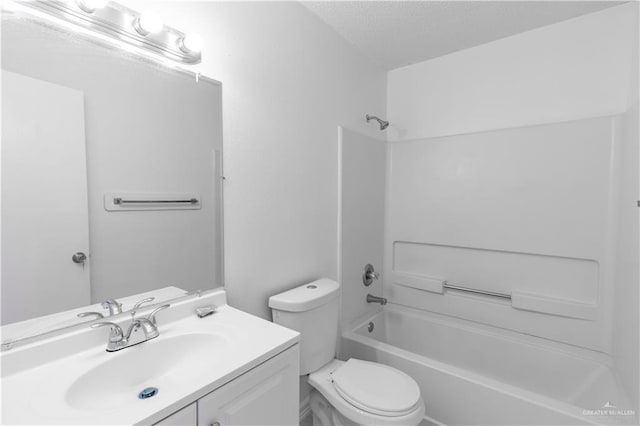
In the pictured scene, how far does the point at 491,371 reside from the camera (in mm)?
1943

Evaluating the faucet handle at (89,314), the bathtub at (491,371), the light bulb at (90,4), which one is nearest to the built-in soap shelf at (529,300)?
the bathtub at (491,371)

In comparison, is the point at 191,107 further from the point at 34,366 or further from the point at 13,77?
the point at 34,366

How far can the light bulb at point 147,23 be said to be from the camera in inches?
38.5

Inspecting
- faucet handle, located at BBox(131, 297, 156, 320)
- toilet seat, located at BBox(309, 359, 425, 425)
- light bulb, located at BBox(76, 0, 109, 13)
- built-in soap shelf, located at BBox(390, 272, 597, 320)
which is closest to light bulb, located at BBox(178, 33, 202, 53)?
light bulb, located at BBox(76, 0, 109, 13)

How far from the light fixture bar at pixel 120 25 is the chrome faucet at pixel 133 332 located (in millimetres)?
962

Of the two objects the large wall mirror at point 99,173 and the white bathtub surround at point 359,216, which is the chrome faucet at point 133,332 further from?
the white bathtub surround at point 359,216

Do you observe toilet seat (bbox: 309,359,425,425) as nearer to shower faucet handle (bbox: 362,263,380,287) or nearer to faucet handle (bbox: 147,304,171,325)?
shower faucet handle (bbox: 362,263,380,287)

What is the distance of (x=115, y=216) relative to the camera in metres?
1.01

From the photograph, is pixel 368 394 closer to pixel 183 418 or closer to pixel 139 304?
pixel 183 418

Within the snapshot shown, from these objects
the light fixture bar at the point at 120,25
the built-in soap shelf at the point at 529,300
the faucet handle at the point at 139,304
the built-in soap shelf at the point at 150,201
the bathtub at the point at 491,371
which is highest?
the light fixture bar at the point at 120,25

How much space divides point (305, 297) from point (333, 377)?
43cm

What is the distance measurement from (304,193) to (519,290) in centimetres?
161

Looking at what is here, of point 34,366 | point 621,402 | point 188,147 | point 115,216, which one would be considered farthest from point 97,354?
point 621,402

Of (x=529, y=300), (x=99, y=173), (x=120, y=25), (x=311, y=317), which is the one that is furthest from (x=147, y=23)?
(x=529, y=300)
